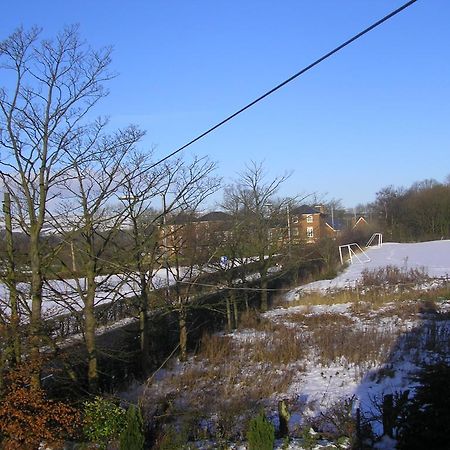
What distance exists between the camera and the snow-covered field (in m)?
11.3

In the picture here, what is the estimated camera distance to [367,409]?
11.0 m

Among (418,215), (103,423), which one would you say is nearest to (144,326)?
(103,423)

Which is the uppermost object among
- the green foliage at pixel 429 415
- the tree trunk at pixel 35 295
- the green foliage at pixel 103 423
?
the tree trunk at pixel 35 295

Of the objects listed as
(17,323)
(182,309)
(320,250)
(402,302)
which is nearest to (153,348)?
(182,309)

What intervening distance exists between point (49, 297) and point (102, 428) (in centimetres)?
416

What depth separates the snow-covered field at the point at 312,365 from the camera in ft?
37.0

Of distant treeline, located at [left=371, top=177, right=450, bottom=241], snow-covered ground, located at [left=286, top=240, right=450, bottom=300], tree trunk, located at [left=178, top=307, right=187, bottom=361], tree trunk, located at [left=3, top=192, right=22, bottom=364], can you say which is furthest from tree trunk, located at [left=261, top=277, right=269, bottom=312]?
distant treeline, located at [left=371, top=177, right=450, bottom=241]

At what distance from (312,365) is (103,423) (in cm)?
848

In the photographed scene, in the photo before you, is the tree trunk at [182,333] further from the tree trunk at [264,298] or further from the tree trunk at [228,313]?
the tree trunk at [264,298]

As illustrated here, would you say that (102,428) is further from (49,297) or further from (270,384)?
(270,384)

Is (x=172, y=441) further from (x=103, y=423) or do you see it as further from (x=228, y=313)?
(x=228, y=313)

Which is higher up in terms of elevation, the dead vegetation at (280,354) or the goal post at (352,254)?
the goal post at (352,254)

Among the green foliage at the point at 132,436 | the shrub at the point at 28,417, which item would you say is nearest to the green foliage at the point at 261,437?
the green foliage at the point at 132,436

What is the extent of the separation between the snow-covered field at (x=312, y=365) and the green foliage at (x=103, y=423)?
140 cm
